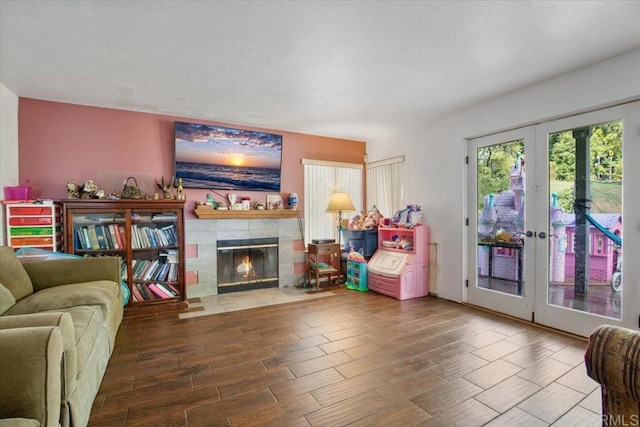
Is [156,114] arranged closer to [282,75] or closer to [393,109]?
[282,75]

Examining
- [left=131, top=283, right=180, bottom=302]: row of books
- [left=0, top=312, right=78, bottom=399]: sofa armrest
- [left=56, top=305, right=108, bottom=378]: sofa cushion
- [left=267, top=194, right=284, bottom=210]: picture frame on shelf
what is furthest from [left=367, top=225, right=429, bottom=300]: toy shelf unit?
[left=0, top=312, right=78, bottom=399]: sofa armrest

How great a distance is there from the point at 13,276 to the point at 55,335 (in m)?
1.57

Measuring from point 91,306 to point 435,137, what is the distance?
4207mm

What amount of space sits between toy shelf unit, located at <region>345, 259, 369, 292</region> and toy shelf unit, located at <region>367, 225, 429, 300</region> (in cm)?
8

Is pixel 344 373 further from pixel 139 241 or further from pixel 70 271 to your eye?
pixel 139 241

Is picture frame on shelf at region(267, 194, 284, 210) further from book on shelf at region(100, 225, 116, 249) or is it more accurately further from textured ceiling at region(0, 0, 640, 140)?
book on shelf at region(100, 225, 116, 249)

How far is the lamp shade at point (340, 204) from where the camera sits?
15.9 ft

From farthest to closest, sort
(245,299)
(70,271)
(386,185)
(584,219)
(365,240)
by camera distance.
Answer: (386,185) < (365,240) < (245,299) < (584,219) < (70,271)

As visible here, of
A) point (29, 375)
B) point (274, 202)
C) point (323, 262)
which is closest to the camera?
point (29, 375)

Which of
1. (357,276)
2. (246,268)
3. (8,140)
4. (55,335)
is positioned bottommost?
(357,276)

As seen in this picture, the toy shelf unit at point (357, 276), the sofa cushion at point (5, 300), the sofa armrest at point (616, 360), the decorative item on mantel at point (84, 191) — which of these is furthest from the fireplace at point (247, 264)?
the sofa armrest at point (616, 360)

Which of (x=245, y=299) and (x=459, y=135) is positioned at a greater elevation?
(x=459, y=135)

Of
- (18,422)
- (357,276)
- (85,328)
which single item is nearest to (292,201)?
(357,276)

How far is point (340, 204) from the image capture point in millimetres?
4863
